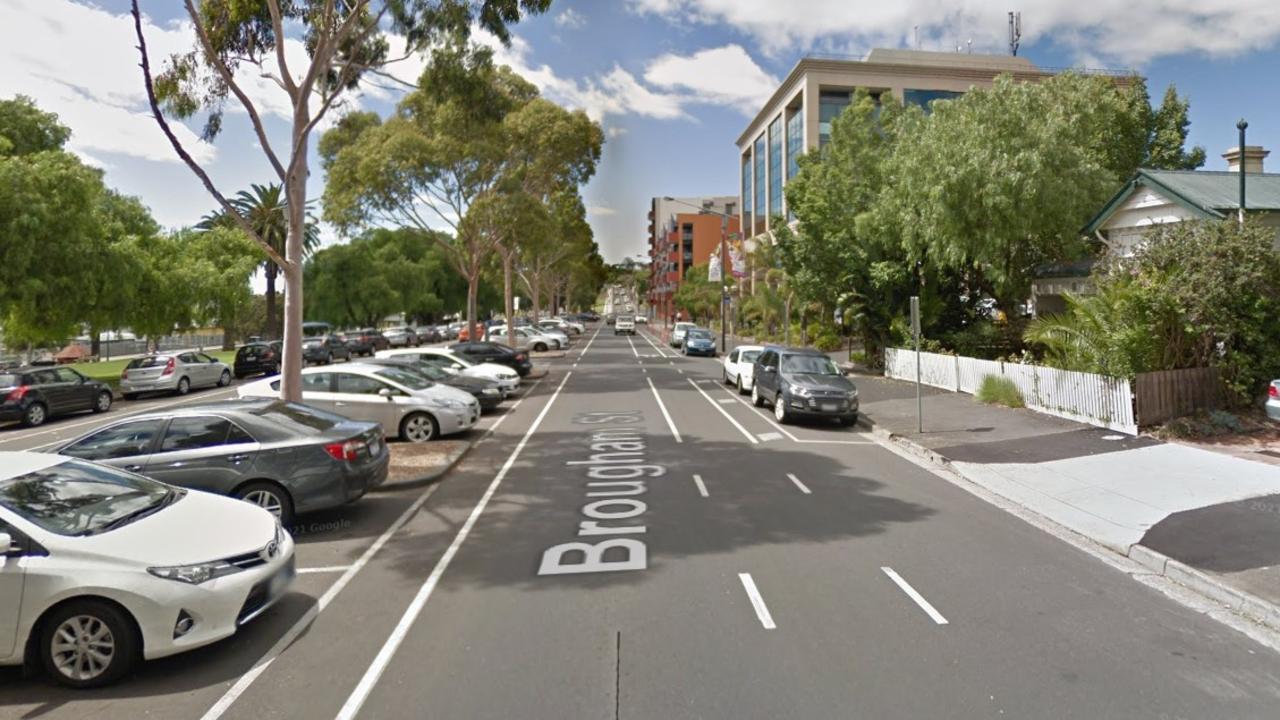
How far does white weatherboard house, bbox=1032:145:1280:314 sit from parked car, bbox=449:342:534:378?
56.7 feet

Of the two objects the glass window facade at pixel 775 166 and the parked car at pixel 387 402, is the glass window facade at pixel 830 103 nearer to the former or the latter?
the glass window facade at pixel 775 166

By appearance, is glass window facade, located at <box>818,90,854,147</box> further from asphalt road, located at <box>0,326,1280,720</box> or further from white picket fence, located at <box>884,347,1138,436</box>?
asphalt road, located at <box>0,326,1280,720</box>

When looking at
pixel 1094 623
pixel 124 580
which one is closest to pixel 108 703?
pixel 124 580

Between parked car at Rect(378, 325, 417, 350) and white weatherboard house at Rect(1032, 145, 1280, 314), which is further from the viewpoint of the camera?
parked car at Rect(378, 325, 417, 350)

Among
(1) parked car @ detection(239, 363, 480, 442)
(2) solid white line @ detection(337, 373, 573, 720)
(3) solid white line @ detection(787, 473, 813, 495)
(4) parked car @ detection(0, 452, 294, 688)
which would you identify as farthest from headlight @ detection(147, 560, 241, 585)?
(1) parked car @ detection(239, 363, 480, 442)

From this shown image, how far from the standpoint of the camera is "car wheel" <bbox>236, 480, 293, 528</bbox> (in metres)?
8.16

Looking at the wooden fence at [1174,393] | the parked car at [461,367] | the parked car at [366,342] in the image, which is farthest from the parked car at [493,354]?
the parked car at [366,342]

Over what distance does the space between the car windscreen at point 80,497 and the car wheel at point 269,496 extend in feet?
6.34

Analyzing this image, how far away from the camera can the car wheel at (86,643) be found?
4.81m

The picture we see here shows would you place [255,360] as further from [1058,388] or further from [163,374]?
[1058,388]

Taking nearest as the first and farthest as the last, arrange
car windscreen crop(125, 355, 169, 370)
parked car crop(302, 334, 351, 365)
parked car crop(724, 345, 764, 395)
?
parked car crop(724, 345, 764, 395) < car windscreen crop(125, 355, 169, 370) < parked car crop(302, 334, 351, 365)

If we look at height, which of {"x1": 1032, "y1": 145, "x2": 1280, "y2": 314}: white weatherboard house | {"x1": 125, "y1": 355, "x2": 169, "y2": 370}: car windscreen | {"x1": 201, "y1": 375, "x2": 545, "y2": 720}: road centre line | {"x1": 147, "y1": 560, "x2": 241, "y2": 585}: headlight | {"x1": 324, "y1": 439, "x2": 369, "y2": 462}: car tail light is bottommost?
{"x1": 201, "y1": 375, "x2": 545, "y2": 720}: road centre line

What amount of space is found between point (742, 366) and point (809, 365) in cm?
517

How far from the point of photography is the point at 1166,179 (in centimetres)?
1939
